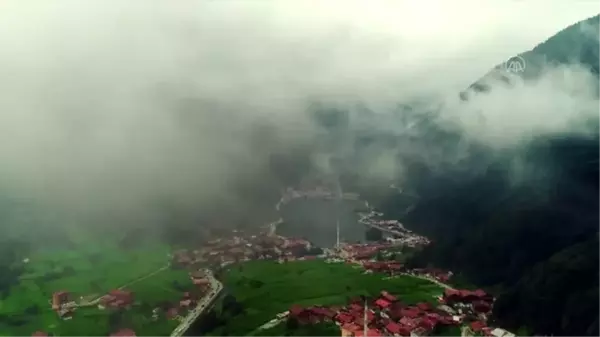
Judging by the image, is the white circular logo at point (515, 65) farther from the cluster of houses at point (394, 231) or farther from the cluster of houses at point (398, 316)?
the cluster of houses at point (398, 316)

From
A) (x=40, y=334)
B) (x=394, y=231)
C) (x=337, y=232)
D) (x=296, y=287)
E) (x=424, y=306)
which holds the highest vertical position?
(x=40, y=334)

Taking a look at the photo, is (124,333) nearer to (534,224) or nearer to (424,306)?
(424,306)

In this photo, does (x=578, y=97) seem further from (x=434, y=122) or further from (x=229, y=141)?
(x=229, y=141)

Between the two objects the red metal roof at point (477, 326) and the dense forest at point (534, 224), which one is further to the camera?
the dense forest at point (534, 224)

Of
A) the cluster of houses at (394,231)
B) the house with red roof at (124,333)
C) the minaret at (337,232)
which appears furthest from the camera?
the cluster of houses at (394,231)

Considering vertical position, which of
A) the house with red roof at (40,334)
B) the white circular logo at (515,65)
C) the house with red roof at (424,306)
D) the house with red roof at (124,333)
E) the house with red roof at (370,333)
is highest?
the white circular logo at (515,65)

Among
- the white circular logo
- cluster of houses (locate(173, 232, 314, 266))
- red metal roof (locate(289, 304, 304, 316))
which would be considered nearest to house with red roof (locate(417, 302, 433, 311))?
red metal roof (locate(289, 304, 304, 316))

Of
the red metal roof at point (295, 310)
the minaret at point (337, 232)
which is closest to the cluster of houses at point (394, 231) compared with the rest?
the minaret at point (337, 232)

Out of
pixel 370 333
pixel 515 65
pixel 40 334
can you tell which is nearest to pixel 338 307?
pixel 370 333

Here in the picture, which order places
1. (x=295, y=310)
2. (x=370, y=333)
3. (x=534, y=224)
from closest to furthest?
(x=370, y=333), (x=295, y=310), (x=534, y=224)
